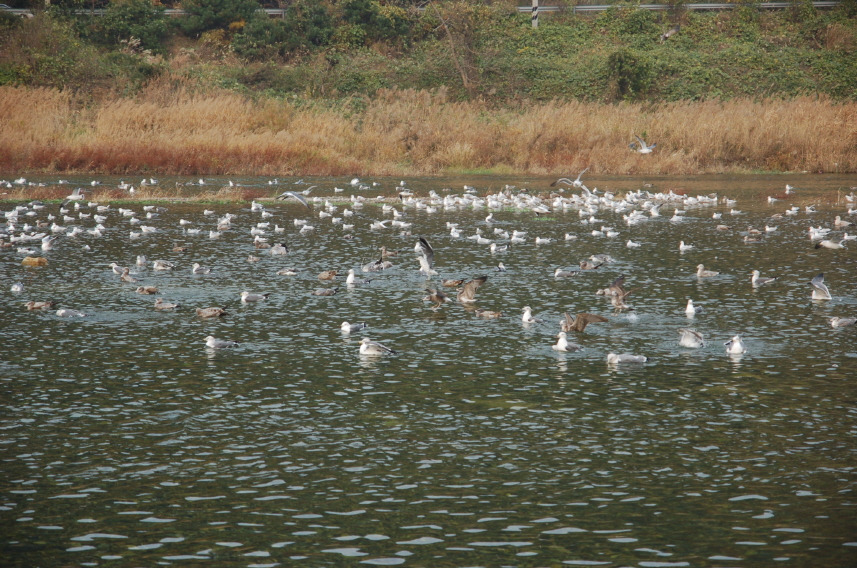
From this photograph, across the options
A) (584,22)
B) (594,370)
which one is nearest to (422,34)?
(584,22)

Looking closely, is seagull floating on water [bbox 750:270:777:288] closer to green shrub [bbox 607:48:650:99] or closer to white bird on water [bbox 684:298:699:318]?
white bird on water [bbox 684:298:699:318]

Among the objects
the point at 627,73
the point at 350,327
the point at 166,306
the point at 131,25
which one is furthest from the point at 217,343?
the point at 131,25

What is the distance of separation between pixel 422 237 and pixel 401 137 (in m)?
30.2

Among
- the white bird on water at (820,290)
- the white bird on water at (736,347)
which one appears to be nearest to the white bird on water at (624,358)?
the white bird on water at (736,347)

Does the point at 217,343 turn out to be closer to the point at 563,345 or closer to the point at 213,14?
the point at 563,345

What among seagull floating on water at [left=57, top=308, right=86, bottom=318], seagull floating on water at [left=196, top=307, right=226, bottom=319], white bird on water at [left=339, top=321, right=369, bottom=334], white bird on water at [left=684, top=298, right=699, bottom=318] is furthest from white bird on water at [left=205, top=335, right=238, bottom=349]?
white bird on water at [left=684, top=298, right=699, bottom=318]

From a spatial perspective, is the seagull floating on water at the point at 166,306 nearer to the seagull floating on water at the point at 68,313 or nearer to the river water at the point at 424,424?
the river water at the point at 424,424

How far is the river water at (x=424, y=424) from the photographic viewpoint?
841 cm

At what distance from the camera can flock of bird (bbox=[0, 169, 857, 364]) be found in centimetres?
1644

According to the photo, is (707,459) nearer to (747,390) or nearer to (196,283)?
(747,390)

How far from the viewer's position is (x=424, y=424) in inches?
454

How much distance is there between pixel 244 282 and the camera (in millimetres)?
20984

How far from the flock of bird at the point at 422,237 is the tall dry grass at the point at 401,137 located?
108 inches

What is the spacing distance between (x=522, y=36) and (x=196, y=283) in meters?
49.4
